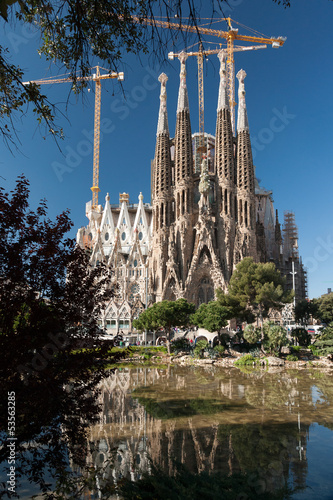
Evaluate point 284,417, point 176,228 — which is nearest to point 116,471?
point 284,417

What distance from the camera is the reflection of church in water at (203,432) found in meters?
5.83

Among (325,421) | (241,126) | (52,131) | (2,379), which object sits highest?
(241,126)

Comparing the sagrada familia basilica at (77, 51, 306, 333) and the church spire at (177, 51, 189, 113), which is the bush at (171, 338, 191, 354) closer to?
the sagrada familia basilica at (77, 51, 306, 333)

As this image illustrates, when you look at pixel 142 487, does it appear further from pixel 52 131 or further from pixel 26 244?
pixel 52 131

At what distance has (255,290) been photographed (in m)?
27.8

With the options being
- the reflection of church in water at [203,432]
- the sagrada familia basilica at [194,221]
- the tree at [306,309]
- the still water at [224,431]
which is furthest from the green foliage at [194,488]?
the sagrada familia basilica at [194,221]

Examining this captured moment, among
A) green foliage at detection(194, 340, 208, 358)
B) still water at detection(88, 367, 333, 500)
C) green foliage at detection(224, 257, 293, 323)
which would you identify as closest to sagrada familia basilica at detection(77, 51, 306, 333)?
green foliage at detection(224, 257, 293, 323)

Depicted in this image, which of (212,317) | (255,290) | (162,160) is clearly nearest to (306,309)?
(255,290)

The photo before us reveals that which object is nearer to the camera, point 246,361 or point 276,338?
point 246,361

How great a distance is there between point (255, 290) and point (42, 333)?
25034mm

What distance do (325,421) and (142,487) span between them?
6465mm

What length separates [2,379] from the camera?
404cm

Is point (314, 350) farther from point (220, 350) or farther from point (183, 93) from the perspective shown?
point (183, 93)

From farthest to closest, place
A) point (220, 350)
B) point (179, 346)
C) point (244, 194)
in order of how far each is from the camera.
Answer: point (244, 194)
point (179, 346)
point (220, 350)
